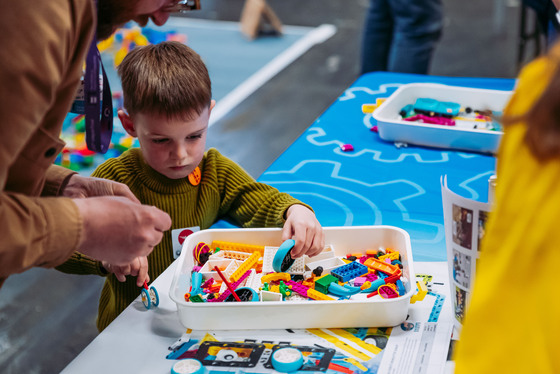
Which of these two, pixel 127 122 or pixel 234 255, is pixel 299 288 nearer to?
pixel 234 255

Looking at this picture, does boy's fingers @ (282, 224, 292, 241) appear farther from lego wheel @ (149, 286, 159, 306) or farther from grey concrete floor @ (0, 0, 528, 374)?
grey concrete floor @ (0, 0, 528, 374)

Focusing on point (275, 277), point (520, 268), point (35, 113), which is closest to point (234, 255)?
point (275, 277)

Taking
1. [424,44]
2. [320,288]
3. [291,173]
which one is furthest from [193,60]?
[424,44]

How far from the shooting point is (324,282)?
100 centimetres

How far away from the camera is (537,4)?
7.59 ft

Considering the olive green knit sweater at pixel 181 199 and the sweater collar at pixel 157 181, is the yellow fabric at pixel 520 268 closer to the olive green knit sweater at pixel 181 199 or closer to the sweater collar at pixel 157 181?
the olive green knit sweater at pixel 181 199

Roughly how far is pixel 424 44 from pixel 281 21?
292 cm

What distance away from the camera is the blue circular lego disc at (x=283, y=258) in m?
1.04

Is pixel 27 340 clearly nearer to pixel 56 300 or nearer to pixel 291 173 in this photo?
pixel 56 300

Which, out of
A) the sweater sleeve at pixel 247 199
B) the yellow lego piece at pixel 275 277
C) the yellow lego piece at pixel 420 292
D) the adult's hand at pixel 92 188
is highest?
the adult's hand at pixel 92 188

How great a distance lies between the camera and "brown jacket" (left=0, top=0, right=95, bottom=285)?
61 cm

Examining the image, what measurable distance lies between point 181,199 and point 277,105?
8.19 ft

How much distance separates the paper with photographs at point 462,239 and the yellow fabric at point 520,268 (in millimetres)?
293

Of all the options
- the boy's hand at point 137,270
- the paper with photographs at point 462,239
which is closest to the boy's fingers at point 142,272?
the boy's hand at point 137,270
